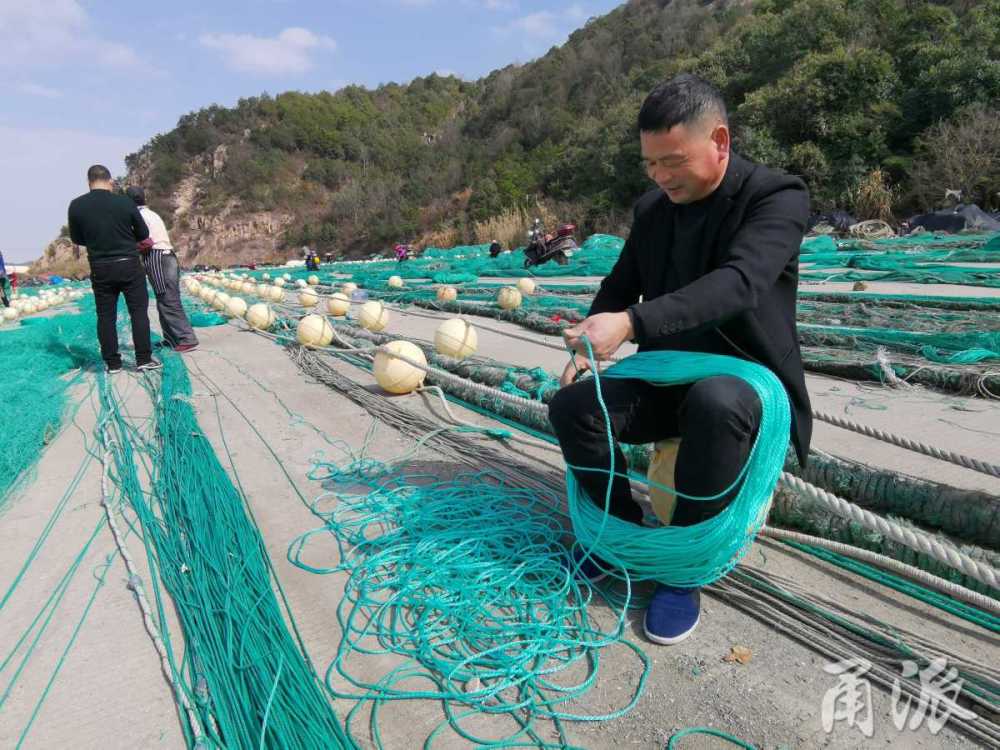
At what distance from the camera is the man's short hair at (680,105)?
1601mm

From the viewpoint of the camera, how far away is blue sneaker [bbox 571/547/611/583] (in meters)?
1.86

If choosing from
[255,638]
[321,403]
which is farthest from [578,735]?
[321,403]

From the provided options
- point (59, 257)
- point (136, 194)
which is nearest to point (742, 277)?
point (136, 194)

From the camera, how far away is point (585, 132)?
24.7m

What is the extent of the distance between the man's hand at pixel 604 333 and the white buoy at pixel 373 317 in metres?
4.70

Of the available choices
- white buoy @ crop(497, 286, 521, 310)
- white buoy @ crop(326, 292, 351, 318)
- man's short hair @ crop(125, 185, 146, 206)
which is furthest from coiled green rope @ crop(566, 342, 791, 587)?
white buoy @ crop(326, 292, 351, 318)

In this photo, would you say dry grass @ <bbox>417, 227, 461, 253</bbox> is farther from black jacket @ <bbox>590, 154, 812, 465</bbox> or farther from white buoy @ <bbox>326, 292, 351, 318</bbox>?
black jacket @ <bbox>590, 154, 812, 465</bbox>

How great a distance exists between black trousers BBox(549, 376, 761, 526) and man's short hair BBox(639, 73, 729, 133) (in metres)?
0.66

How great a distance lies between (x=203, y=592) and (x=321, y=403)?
2.25 meters

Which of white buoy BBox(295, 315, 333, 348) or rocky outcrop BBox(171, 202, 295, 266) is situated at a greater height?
rocky outcrop BBox(171, 202, 295, 266)

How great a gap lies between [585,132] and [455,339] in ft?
73.5

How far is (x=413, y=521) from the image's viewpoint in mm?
2207

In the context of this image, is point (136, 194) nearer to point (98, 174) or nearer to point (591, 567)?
point (98, 174)

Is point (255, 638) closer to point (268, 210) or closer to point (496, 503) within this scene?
point (496, 503)
